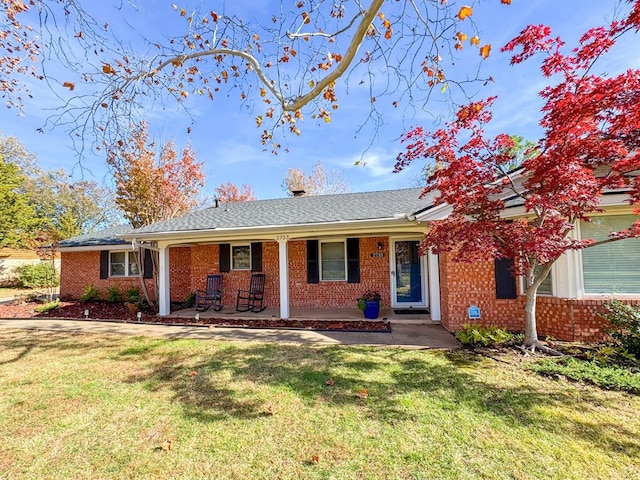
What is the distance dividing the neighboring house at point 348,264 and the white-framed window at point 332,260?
0.03m

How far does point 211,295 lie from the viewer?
9.70 metres

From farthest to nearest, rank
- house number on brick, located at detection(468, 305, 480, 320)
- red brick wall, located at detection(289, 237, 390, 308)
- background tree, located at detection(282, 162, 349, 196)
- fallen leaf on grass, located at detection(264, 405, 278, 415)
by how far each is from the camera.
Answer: background tree, located at detection(282, 162, 349, 196) < red brick wall, located at detection(289, 237, 390, 308) < house number on brick, located at detection(468, 305, 480, 320) < fallen leaf on grass, located at detection(264, 405, 278, 415)

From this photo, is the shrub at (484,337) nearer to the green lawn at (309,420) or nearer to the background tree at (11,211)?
the green lawn at (309,420)

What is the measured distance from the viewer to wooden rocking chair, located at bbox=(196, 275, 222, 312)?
953 cm

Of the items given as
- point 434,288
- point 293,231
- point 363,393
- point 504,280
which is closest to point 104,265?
point 293,231

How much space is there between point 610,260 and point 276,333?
655 centimetres

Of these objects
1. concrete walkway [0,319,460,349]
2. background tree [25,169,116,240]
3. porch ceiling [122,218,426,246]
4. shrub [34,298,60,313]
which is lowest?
concrete walkway [0,319,460,349]

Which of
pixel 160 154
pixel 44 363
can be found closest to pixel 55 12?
pixel 44 363

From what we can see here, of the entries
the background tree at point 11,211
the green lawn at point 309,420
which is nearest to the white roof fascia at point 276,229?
the green lawn at point 309,420

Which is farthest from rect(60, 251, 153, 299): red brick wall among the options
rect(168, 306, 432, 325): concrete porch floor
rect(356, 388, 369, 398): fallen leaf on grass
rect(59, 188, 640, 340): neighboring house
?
rect(356, 388, 369, 398): fallen leaf on grass

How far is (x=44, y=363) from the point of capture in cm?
496

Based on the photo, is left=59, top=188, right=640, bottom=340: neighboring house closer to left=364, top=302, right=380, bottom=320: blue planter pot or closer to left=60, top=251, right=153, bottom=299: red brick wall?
left=60, top=251, right=153, bottom=299: red brick wall

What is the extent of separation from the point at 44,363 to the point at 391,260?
26.3 feet

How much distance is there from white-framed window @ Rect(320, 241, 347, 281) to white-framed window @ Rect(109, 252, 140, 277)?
749 cm
